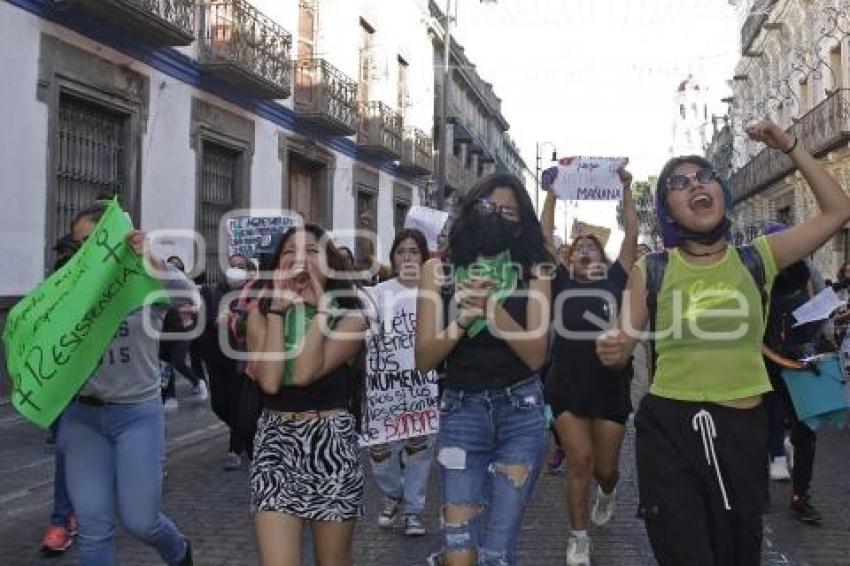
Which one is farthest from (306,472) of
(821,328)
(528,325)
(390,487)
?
(821,328)

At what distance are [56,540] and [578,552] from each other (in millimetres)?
2767

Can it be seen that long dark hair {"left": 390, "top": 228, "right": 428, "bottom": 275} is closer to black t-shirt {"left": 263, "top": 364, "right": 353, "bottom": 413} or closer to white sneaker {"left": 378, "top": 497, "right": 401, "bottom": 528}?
white sneaker {"left": 378, "top": 497, "right": 401, "bottom": 528}

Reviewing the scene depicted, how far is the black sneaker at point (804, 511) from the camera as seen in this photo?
225 inches

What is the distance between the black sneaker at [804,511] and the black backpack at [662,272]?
311cm

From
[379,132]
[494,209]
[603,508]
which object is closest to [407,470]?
[603,508]

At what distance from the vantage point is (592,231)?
5422mm

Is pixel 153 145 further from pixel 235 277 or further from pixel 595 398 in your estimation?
pixel 595 398

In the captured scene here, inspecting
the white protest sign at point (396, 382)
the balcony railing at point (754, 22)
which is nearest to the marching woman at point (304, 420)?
the white protest sign at point (396, 382)

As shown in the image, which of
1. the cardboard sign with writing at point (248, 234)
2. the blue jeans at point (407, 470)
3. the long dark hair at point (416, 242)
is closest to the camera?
the blue jeans at point (407, 470)

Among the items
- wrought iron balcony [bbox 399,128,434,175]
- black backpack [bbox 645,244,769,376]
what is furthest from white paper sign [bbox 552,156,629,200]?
wrought iron balcony [bbox 399,128,434,175]

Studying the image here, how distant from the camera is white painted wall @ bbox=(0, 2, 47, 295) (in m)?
10.4

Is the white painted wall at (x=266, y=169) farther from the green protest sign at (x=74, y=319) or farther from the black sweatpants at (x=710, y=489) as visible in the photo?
the black sweatpants at (x=710, y=489)

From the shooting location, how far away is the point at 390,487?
18.9 feet

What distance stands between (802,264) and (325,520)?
3.15 m
